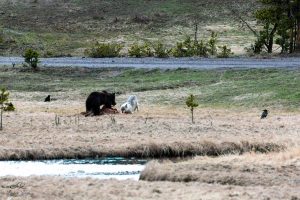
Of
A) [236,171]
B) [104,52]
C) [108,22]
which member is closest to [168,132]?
[236,171]

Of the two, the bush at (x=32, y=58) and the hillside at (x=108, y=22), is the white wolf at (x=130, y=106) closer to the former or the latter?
the bush at (x=32, y=58)

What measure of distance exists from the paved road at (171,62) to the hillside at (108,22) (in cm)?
1161

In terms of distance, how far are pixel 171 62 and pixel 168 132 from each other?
3021 cm

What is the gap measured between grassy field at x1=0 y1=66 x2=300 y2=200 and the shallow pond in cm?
80

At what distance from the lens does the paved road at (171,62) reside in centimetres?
5962

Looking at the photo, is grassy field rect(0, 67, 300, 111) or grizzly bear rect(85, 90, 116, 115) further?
grassy field rect(0, 67, 300, 111)

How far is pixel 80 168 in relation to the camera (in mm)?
28625

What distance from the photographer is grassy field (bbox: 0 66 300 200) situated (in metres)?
23.2

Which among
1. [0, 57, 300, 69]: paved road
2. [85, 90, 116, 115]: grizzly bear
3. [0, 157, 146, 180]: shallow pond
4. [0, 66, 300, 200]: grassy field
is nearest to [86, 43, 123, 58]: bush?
[0, 57, 300, 69]: paved road

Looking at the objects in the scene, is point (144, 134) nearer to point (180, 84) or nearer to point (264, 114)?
point (264, 114)

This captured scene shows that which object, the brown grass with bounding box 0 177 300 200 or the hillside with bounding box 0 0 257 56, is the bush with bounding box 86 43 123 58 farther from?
the brown grass with bounding box 0 177 300 200

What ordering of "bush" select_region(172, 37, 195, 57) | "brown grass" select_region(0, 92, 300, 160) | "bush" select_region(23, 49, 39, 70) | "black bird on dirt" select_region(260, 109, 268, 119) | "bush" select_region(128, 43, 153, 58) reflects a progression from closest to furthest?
1. "brown grass" select_region(0, 92, 300, 160)
2. "black bird on dirt" select_region(260, 109, 268, 119)
3. "bush" select_region(23, 49, 39, 70)
4. "bush" select_region(172, 37, 195, 57)
5. "bush" select_region(128, 43, 153, 58)

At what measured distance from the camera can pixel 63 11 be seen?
10669 centimetres

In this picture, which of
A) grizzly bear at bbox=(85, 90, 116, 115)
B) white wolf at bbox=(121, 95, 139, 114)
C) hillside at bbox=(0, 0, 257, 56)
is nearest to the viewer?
grizzly bear at bbox=(85, 90, 116, 115)
